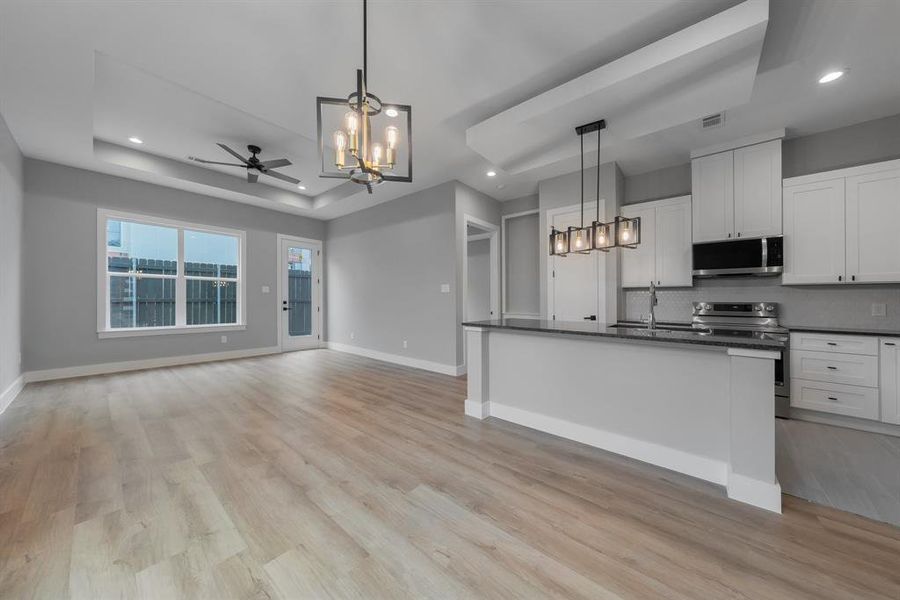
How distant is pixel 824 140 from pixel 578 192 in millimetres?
2449

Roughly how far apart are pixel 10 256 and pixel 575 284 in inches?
265

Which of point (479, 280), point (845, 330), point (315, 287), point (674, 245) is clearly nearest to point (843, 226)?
point (845, 330)

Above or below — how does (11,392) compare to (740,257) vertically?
below

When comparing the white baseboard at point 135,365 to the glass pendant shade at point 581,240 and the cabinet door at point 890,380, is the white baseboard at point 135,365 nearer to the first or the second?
the glass pendant shade at point 581,240

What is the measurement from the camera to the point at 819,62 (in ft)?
7.89

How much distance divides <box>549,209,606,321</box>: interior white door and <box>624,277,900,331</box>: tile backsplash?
2.48 feet

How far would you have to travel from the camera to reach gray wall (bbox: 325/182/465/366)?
502cm

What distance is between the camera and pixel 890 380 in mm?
2793

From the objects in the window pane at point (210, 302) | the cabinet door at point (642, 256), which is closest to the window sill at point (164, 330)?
the window pane at point (210, 302)

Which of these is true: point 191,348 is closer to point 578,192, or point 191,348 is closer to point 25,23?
point 25,23

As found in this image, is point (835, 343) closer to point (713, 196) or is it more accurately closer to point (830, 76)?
point (713, 196)

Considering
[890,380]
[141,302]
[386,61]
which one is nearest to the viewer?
[386,61]

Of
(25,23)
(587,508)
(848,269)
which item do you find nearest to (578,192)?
(848,269)

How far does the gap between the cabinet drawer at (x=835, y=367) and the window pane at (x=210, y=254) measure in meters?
8.33
